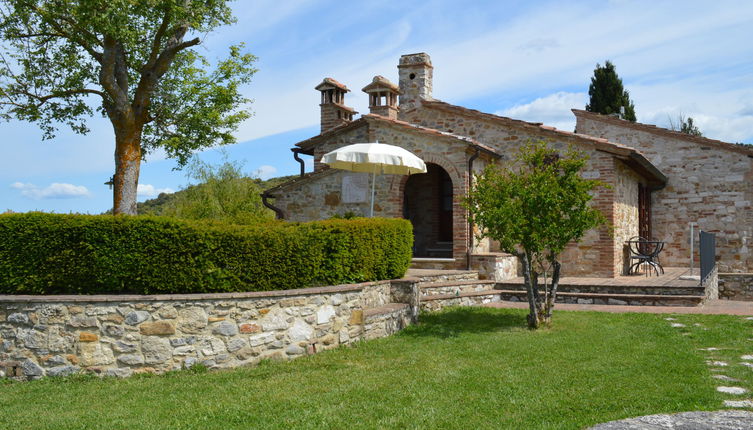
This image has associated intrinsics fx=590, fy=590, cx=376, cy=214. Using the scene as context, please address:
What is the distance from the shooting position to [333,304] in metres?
7.93

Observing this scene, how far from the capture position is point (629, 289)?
12.1 m

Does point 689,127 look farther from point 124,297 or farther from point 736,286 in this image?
point 124,297

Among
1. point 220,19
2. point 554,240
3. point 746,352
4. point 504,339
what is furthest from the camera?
point 220,19

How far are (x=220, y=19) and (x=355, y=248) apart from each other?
918cm

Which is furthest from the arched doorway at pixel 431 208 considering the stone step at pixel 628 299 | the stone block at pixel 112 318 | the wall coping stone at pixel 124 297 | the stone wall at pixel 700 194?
the stone block at pixel 112 318

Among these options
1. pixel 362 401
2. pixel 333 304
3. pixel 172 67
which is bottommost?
pixel 362 401

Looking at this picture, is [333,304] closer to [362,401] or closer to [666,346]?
[362,401]

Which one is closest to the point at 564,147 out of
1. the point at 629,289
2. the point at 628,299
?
the point at 629,289

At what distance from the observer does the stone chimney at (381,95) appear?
16.2 metres

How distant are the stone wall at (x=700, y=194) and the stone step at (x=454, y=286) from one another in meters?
7.84

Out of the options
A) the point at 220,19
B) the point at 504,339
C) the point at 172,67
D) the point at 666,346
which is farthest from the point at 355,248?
the point at 172,67

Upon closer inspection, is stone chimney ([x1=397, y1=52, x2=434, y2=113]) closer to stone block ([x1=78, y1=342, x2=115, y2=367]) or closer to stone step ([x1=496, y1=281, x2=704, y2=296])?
stone step ([x1=496, y1=281, x2=704, y2=296])

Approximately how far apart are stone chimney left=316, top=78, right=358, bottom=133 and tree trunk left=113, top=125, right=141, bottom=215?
5462 millimetres

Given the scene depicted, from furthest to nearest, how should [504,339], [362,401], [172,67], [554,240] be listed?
[172,67] → [554,240] → [504,339] → [362,401]
